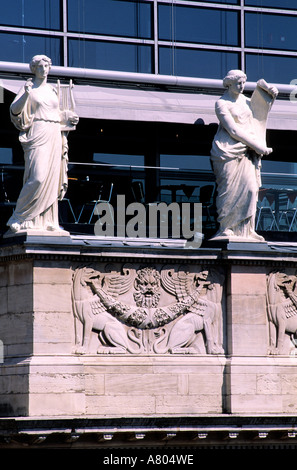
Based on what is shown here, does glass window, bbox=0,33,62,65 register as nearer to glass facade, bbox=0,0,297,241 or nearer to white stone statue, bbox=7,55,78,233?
glass facade, bbox=0,0,297,241

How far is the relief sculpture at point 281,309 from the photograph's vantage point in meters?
29.2

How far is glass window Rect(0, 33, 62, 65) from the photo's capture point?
31.3m

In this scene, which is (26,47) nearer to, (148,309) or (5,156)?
(5,156)

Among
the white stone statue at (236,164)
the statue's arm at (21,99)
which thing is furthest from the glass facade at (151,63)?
the statue's arm at (21,99)

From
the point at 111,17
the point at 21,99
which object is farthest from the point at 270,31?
the point at 21,99

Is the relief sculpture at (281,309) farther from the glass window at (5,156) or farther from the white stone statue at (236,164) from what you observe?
the glass window at (5,156)

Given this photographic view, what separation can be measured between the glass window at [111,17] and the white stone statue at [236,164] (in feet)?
13.1

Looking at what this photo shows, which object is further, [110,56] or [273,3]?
[273,3]

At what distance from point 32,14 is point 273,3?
5160 millimetres

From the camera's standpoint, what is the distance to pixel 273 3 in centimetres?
3391

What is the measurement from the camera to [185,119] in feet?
99.6

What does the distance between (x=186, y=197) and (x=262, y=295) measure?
2.36 meters

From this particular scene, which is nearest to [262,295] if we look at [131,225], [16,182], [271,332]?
[271,332]
